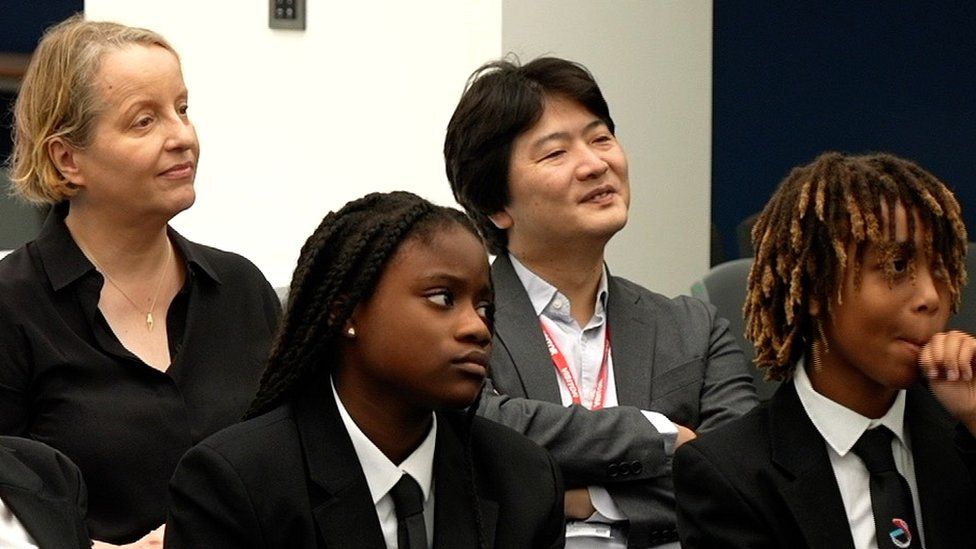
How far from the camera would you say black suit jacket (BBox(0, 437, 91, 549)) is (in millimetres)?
2205

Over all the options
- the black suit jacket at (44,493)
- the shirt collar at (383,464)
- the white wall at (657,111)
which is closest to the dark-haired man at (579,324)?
the shirt collar at (383,464)

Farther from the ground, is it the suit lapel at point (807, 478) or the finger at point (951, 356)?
the finger at point (951, 356)

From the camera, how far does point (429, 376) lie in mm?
2254

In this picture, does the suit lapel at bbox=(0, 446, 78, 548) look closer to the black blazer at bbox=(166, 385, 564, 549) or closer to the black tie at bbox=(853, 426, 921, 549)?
the black blazer at bbox=(166, 385, 564, 549)

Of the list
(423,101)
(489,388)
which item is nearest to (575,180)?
(489,388)

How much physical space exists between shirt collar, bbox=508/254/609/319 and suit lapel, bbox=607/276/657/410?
2cm

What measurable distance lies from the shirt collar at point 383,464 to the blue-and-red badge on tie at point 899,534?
653 mm

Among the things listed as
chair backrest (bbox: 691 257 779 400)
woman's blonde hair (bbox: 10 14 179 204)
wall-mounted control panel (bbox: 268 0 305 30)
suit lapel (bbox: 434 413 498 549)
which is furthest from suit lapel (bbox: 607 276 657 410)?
wall-mounted control panel (bbox: 268 0 305 30)

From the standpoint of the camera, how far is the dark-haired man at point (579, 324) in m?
2.90

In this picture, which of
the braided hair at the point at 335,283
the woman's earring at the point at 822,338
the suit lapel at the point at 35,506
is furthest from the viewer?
the woman's earring at the point at 822,338

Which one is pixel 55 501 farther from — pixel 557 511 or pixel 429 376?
pixel 557 511

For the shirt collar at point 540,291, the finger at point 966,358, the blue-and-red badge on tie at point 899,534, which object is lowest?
the blue-and-red badge on tie at point 899,534

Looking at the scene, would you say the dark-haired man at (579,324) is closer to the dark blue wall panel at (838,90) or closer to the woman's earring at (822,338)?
the woman's earring at (822,338)

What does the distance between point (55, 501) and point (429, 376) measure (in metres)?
0.53
